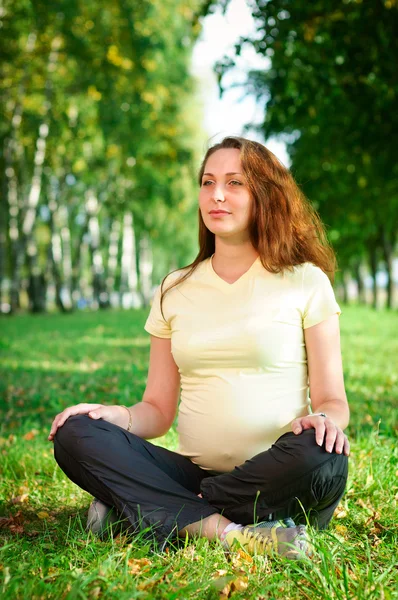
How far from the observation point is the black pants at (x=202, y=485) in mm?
2879

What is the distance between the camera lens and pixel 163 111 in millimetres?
25625

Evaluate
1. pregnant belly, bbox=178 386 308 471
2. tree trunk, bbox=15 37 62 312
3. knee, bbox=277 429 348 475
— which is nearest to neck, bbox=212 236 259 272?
pregnant belly, bbox=178 386 308 471

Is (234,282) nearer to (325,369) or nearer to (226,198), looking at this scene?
(226,198)

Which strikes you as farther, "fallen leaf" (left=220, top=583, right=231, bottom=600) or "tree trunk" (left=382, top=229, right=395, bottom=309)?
"tree trunk" (left=382, top=229, right=395, bottom=309)

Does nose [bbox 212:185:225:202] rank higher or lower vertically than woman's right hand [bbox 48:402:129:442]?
higher

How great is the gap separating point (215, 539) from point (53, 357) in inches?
324

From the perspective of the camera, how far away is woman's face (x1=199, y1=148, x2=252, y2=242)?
11.2ft

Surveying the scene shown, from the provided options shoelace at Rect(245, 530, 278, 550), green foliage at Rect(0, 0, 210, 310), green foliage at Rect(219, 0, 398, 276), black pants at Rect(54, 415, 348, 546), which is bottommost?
shoelace at Rect(245, 530, 278, 550)

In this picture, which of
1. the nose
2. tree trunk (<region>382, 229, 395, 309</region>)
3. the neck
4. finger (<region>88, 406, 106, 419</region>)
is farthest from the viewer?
tree trunk (<region>382, 229, 395, 309</region>)

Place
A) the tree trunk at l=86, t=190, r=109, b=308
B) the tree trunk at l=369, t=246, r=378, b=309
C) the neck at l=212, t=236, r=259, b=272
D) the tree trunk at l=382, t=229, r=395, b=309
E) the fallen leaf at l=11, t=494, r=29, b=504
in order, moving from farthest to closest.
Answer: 1. the tree trunk at l=369, t=246, r=378, b=309
2. the tree trunk at l=382, t=229, r=395, b=309
3. the tree trunk at l=86, t=190, r=109, b=308
4. the fallen leaf at l=11, t=494, r=29, b=504
5. the neck at l=212, t=236, r=259, b=272

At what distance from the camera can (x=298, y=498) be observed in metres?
2.95

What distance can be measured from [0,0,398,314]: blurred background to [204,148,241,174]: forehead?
31 cm

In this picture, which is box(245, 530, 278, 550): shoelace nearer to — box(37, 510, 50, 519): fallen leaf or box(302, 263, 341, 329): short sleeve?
box(302, 263, 341, 329): short sleeve

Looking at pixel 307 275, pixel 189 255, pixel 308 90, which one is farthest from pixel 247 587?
pixel 189 255
